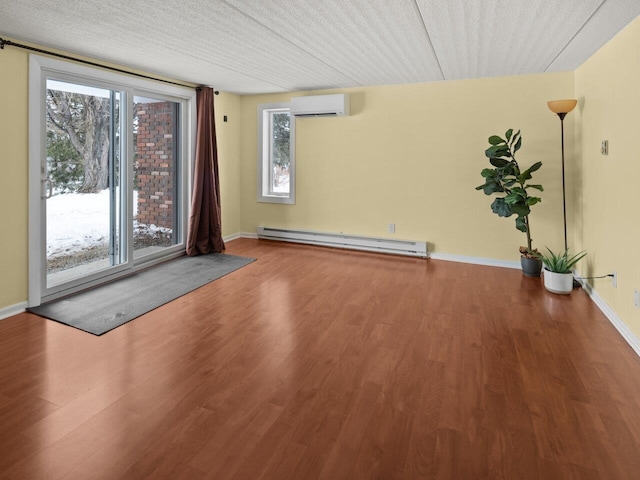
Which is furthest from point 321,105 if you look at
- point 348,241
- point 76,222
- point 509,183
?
point 76,222

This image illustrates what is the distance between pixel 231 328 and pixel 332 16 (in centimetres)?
235

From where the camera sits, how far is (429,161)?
511 centimetres

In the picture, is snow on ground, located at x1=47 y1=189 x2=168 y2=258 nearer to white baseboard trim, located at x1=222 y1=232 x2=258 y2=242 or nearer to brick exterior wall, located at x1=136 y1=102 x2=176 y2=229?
brick exterior wall, located at x1=136 y1=102 x2=176 y2=229

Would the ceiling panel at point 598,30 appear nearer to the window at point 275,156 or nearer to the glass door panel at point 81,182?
the window at point 275,156

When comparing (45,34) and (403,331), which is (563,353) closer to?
(403,331)

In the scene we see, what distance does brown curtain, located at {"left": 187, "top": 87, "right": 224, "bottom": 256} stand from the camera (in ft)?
17.0

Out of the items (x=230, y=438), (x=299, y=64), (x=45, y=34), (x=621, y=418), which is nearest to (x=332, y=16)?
(x=299, y=64)

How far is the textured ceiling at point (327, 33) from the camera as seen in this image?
2617mm

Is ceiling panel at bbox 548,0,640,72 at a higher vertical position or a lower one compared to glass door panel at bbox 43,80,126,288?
higher

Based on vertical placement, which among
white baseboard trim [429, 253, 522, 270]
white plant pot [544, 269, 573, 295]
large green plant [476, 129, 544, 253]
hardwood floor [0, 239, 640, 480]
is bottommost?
hardwood floor [0, 239, 640, 480]

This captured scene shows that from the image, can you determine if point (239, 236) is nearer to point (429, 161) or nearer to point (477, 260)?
point (429, 161)

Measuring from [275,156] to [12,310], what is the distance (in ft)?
13.1

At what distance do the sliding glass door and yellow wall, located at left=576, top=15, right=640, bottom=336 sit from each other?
4.44 metres

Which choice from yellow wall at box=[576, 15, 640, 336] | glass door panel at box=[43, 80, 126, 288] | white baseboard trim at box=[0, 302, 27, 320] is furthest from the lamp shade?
white baseboard trim at box=[0, 302, 27, 320]
